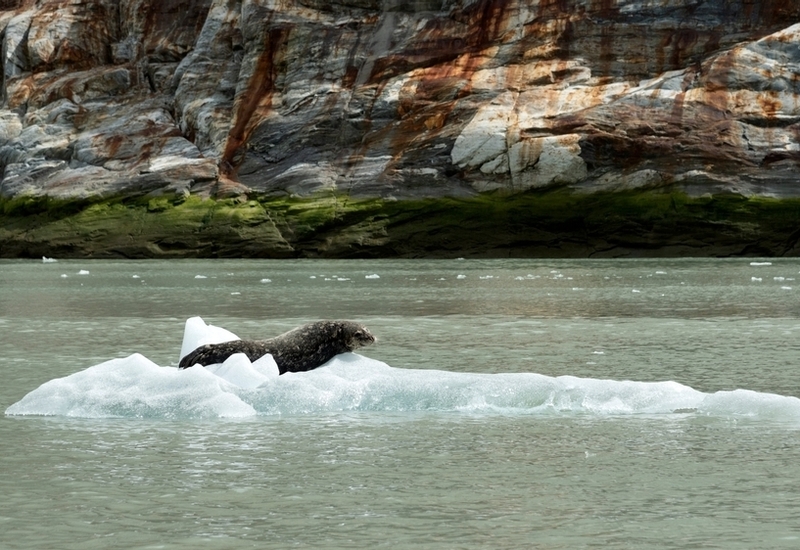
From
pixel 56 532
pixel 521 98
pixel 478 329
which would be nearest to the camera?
pixel 56 532

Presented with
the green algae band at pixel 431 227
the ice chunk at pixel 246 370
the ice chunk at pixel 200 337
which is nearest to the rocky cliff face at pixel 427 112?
the green algae band at pixel 431 227

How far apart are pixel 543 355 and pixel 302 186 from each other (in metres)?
39.9

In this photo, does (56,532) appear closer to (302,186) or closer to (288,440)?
(288,440)

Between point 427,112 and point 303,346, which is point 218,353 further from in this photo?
point 427,112

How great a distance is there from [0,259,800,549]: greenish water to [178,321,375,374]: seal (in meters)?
0.89

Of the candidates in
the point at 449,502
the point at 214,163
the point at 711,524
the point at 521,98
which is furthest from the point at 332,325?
the point at 214,163

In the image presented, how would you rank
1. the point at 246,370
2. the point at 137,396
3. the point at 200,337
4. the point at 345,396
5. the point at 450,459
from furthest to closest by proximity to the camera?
the point at 200,337 → the point at 246,370 → the point at 345,396 → the point at 137,396 → the point at 450,459

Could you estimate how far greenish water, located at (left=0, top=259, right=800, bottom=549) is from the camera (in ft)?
22.2

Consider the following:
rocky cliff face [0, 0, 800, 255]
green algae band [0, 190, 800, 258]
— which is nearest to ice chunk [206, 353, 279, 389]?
green algae band [0, 190, 800, 258]

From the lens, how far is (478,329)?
1858 cm

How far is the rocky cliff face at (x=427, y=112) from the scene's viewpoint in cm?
4991

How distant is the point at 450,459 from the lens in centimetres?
850

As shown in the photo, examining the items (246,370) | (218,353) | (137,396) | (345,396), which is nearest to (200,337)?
(218,353)

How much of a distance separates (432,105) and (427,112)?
0.37 meters
